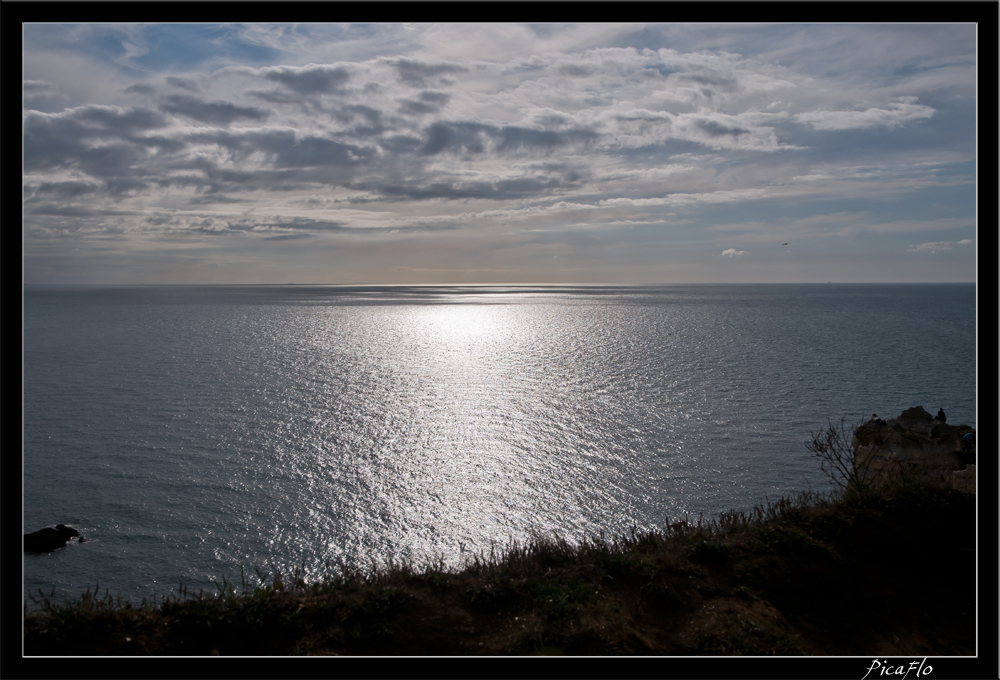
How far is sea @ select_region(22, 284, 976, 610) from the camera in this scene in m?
22.6

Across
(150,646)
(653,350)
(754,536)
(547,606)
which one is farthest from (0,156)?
(653,350)

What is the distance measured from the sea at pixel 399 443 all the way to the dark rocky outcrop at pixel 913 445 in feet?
21.2

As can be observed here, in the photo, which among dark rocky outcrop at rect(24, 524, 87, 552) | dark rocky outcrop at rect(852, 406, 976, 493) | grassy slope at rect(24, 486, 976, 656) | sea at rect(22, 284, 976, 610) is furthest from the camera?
sea at rect(22, 284, 976, 610)

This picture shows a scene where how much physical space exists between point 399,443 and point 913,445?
25.4 m

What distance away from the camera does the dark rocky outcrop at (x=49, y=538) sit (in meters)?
21.9

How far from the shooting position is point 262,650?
599 centimetres

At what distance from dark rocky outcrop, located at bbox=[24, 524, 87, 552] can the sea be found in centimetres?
47

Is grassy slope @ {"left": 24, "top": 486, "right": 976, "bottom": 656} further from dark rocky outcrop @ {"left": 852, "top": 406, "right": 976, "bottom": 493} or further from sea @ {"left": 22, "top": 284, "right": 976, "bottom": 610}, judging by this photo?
dark rocky outcrop @ {"left": 852, "top": 406, "right": 976, "bottom": 493}
